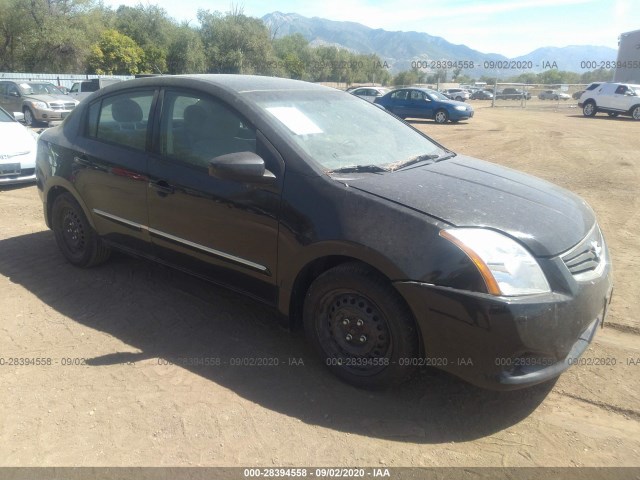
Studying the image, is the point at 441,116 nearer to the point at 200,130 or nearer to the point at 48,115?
the point at 48,115

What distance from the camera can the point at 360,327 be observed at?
9.53 ft

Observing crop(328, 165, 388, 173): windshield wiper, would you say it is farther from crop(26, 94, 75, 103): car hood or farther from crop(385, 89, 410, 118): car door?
crop(385, 89, 410, 118): car door

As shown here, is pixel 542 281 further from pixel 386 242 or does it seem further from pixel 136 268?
pixel 136 268

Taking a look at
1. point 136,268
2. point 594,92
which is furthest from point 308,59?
point 136,268

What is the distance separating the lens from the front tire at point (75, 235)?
14.9 ft

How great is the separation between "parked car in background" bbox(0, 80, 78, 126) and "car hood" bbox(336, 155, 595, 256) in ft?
58.2

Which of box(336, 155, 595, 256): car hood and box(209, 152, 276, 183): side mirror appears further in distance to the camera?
box(209, 152, 276, 183): side mirror

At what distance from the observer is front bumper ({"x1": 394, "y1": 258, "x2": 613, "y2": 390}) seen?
246 centimetres

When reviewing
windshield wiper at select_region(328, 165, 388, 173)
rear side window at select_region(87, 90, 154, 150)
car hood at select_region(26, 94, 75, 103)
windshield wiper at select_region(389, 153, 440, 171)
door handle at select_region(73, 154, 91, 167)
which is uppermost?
car hood at select_region(26, 94, 75, 103)

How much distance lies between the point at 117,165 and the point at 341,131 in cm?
181

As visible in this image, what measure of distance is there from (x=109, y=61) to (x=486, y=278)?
46.6 meters

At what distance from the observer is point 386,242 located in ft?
8.84

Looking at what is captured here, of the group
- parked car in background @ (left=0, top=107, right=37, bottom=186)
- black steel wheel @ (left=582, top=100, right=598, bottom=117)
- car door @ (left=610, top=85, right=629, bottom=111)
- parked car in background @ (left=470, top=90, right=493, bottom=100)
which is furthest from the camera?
parked car in background @ (left=470, top=90, right=493, bottom=100)

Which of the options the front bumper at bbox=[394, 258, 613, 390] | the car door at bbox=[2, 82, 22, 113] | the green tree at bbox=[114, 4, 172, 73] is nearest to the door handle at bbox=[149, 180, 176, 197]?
the front bumper at bbox=[394, 258, 613, 390]
